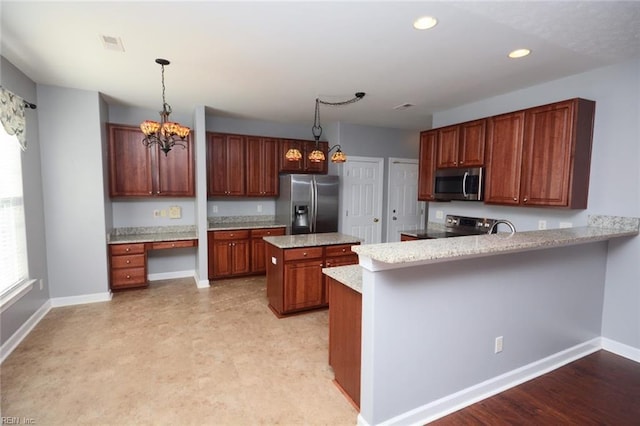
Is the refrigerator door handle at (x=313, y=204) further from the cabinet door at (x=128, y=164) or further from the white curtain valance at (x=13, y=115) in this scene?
the white curtain valance at (x=13, y=115)

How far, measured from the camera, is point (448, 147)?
13.3 feet

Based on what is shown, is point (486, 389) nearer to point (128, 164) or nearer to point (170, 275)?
point (170, 275)

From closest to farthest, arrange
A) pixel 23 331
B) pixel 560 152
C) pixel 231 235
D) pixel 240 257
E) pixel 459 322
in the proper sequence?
pixel 459 322, pixel 560 152, pixel 23 331, pixel 231 235, pixel 240 257

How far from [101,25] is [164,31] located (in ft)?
1.42

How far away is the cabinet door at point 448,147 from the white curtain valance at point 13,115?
15.1 feet

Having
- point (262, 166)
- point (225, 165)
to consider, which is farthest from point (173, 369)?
point (262, 166)

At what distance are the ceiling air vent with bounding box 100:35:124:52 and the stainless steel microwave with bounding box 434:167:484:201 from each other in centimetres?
379

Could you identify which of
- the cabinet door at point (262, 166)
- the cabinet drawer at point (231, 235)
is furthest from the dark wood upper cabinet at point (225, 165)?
the cabinet drawer at point (231, 235)

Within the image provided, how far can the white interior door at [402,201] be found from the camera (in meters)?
6.04

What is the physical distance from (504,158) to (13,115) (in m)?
4.87

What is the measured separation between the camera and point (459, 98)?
3916 mm

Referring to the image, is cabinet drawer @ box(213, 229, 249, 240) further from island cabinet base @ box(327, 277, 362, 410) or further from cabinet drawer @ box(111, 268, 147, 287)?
island cabinet base @ box(327, 277, 362, 410)

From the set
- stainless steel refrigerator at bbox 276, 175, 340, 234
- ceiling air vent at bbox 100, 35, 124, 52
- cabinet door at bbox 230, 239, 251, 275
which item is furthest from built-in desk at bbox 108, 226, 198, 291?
ceiling air vent at bbox 100, 35, 124, 52

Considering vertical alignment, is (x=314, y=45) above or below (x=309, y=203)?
above
